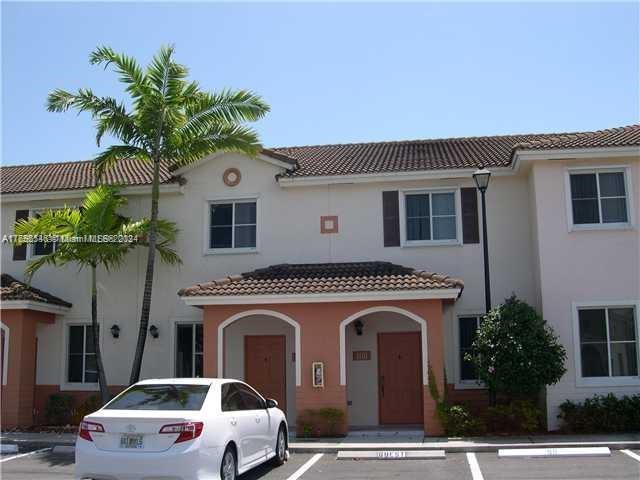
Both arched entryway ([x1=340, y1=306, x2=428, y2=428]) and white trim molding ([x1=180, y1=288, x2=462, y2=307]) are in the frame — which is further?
arched entryway ([x1=340, y1=306, x2=428, y2=428])

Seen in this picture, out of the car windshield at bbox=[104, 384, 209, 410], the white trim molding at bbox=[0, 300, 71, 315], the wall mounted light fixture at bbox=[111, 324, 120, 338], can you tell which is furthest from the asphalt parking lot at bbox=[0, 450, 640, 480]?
the wall mounted light fixture at bbox=[111, 324, 120, 338]

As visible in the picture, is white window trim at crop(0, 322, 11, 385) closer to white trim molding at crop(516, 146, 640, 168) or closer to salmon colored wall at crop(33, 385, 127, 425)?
salmon colored wall at crop(33, 385, 127, 425)

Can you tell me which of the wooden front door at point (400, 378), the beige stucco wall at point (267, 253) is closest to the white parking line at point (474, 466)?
the wooden front door at point (400, 378)

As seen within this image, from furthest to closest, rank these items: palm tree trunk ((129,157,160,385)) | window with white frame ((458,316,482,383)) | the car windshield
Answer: window with white frame ((458,316,482,383)), palm tree trunk ((129,157,160,385)), the car windshield

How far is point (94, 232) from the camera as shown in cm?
1638

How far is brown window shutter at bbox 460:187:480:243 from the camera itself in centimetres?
1689

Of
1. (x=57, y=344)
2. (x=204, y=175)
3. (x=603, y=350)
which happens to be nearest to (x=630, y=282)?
(x=603, y=350)

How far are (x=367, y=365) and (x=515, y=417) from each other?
3897mm

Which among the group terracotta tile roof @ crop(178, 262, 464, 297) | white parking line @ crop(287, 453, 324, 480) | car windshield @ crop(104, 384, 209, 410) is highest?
terracotta tile roof @ crop(178, 262, 464, 297)

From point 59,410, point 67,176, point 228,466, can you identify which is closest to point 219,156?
point 67,176

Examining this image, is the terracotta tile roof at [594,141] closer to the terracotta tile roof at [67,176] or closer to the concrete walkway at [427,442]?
the concrete walkway at [427,442]

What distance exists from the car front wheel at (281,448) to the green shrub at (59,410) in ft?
25.7

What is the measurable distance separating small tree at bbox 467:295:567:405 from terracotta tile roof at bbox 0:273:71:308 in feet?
34.8

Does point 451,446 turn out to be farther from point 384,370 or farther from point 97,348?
point 97,348
